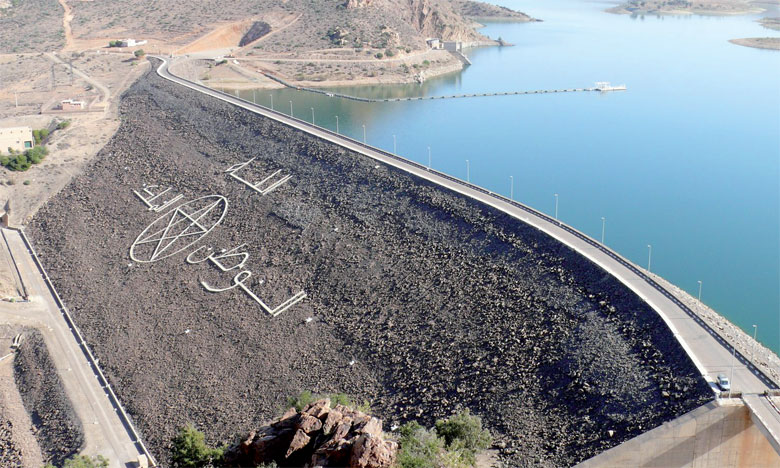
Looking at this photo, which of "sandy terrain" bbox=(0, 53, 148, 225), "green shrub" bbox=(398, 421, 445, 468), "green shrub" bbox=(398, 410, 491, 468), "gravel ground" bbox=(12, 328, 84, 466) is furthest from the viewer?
"sandy terrain" bbox=(0, 53, 148, 225)

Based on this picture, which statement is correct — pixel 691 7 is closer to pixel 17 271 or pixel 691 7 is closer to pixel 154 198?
pixel 154 198

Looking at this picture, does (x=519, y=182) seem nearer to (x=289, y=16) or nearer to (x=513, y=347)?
(x=513, y=347)

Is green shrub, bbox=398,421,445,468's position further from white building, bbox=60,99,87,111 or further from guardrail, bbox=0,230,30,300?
white building, bbox=60,99,87,111

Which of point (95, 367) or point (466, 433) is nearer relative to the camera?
point (466, 433)

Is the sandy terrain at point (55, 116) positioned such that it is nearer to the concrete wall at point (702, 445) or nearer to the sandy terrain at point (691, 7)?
the concrete wall at point (702, 445)

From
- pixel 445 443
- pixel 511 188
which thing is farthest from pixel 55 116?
pixel 445 443

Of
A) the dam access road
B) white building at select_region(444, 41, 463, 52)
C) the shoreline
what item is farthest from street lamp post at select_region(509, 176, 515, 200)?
white building at select_region(444, 41, 463, 52)
